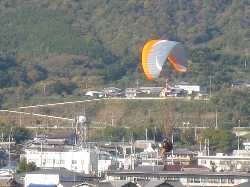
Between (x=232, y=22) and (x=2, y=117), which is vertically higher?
(x=232, y=22)

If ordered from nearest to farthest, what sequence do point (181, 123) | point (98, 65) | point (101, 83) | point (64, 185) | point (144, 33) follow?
point (64, 185), point (181, 123), point (101, 83), point (98, 65), point (144, 33)

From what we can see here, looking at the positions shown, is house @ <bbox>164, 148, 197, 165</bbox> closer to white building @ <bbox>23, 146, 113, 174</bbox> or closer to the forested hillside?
white building @ <bbox>23, 146, 113, 174</bbox>

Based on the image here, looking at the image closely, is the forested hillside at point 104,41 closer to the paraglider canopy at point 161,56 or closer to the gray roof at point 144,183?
the paraglider canopy at point 161,56

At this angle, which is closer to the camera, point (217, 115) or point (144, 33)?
point (217, 115)

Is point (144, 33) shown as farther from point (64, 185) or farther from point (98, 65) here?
point (64, 185)

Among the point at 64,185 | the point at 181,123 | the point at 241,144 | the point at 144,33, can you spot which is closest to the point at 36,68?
the point at 144,33

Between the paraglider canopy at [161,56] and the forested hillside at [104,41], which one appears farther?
the forested hillside at [104,41]

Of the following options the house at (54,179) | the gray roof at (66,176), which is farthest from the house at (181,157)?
the house at (54,179)
